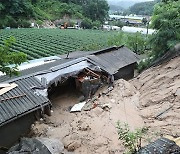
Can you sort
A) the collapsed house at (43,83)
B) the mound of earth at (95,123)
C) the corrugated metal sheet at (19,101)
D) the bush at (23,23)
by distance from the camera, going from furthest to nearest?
the bush at (23,23) → the collapsed house at (43,83) → the corrugated metal sheet at (19,101) → the mound of earth at (95,123)

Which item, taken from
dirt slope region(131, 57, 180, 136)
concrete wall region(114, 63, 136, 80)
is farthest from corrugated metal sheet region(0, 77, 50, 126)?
concrete wall region(114, 63, 136, 80)

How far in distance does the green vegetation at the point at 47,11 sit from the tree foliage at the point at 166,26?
3035 cm

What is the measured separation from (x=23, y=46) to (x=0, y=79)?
12859 mm

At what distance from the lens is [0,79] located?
12.8m

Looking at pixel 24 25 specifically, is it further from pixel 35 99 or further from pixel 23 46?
pixel 35 99

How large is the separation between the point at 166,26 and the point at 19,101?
971cm

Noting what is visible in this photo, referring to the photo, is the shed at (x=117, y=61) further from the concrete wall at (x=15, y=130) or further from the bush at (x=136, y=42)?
the bush at (x=136, y=42)

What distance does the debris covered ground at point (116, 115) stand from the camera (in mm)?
9461

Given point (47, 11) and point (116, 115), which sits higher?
point (47, 11)

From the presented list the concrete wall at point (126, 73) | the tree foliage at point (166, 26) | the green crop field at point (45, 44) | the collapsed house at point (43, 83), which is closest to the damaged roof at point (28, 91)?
the collapsed house at point (43, 83)

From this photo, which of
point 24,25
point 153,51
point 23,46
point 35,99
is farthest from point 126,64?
point 24,25

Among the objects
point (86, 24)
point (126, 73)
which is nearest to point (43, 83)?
point (126, 73)

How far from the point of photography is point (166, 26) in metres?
15.6

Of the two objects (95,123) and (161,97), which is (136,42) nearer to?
(161,97)
